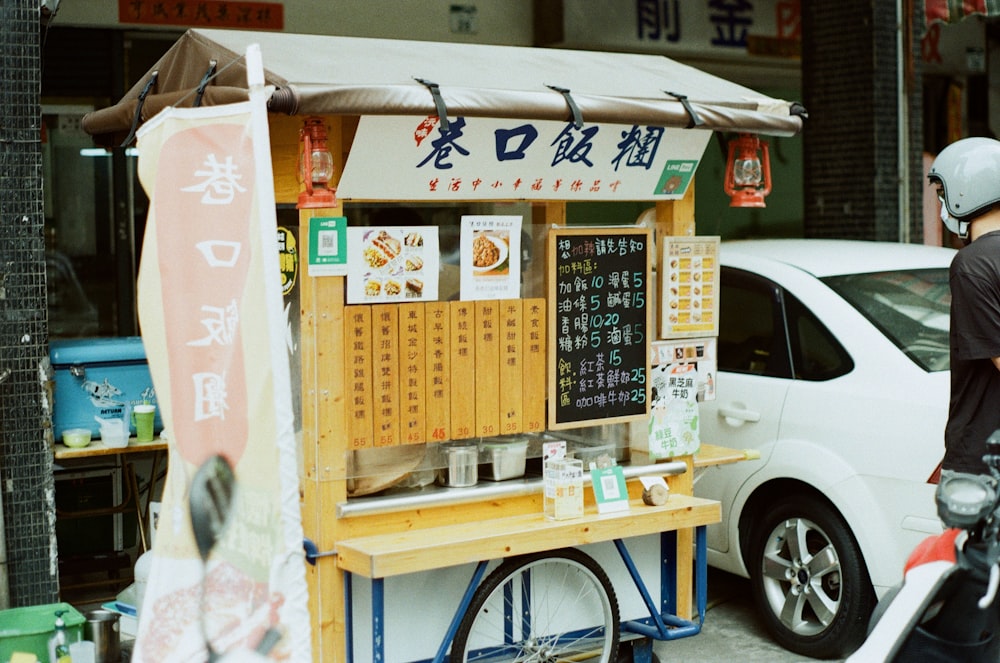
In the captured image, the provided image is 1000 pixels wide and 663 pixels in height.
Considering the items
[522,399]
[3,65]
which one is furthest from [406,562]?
[3,65]

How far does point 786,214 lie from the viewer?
11.8 meters

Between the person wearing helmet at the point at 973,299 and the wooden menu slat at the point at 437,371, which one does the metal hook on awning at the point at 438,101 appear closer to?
the wooden menu slat at the point at 437,371

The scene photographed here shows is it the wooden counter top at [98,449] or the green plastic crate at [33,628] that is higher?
the wooden counter top at [98,449]

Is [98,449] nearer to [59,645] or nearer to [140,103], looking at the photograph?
[59,645]

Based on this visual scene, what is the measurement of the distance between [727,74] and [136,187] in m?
5.12

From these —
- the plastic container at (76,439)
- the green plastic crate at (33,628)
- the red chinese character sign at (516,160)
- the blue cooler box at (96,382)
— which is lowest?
the green plastic crate at (33,628)

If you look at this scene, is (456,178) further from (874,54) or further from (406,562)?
(874,54)

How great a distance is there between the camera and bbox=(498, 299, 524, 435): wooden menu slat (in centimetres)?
500

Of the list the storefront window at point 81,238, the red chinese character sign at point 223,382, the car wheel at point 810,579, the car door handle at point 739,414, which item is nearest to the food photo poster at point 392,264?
the red chinese character sign at point 223,382

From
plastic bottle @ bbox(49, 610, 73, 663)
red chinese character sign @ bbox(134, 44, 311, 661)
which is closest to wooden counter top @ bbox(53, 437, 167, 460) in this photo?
plastic bottle @ bbox(49, 610, 73, 663)

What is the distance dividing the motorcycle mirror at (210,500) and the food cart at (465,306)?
3.02 ft

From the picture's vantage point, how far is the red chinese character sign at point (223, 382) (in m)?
3.37

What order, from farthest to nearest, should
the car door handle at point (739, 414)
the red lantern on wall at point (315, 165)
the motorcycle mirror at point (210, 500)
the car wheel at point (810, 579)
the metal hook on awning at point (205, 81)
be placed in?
the car door handle at point (739, 414) < the car wheel at point (810, 579) < the red lantern on wall at point (315, 165) < the metal hook on awning at point (205, 81) < the motorcycle mirror at point (210, 500)

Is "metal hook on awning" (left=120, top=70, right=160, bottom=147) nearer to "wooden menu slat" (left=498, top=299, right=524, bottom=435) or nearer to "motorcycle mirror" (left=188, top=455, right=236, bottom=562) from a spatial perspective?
"wooden menu slat" (left=498, top=299, right=524, bottom=435)
